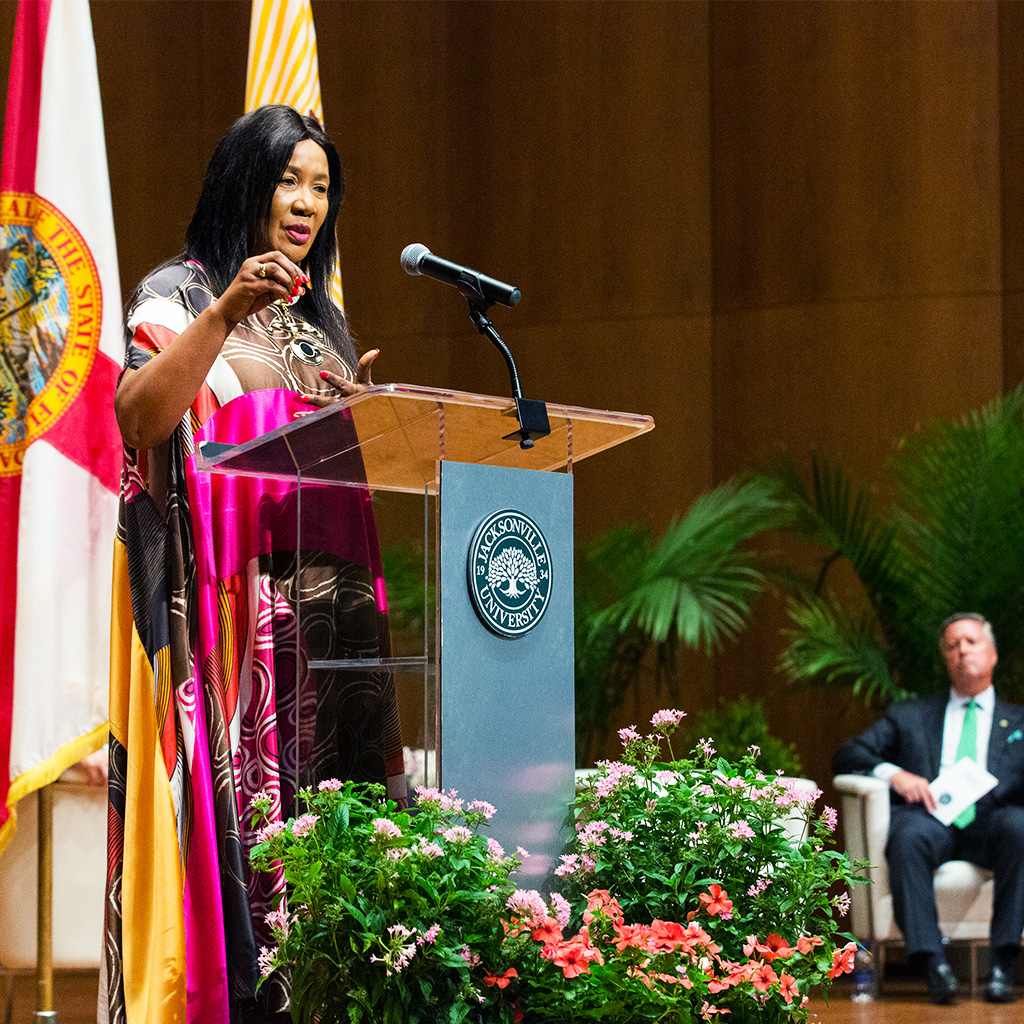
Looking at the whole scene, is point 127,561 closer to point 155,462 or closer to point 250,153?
point 155,462

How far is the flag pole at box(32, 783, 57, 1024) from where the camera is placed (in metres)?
3.19

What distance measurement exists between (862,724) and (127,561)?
4.71m

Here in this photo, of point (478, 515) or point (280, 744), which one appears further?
point (280, 744)

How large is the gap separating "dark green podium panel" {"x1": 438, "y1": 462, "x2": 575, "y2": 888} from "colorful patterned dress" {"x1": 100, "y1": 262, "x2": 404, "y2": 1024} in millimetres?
107

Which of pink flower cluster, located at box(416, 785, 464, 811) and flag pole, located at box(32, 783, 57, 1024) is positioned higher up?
pink flower cluster, located at box(416, 785, 464, 811)

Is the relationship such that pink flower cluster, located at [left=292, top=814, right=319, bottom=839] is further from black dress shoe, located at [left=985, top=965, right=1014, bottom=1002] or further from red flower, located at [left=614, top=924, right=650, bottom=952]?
black dress shoe, located at [left=985, top=965, right=1014, bottom=1002]

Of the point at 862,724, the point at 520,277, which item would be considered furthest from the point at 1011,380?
the point at 520,277

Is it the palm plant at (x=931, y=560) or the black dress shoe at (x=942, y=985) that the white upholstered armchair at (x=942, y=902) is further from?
the palm plant at (x=931, y=560)

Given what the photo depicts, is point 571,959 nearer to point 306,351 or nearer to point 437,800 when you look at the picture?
point 437,800

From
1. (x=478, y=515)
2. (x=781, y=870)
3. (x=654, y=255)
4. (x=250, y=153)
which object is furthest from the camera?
(x=654, y=255)

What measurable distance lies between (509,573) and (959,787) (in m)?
3.58

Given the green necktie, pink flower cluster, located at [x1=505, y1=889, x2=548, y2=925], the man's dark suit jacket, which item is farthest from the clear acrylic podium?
the green necktie

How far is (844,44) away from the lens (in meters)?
6.27

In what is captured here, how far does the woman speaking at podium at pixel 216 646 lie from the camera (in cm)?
175
